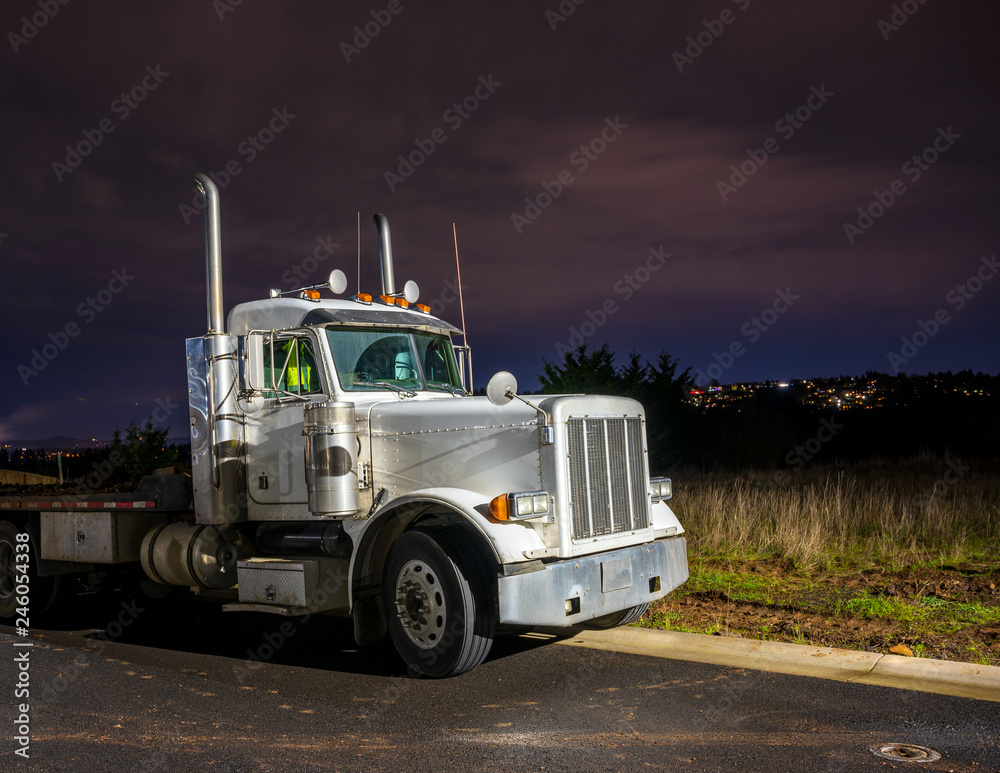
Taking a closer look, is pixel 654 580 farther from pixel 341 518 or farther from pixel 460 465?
pixel 341 518

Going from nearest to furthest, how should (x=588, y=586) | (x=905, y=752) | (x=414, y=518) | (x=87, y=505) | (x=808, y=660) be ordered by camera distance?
(x=905, y=752)
(x=588, y=586)
(x=808, y=660)
(x=414, y=518)
(x=87, y=505)

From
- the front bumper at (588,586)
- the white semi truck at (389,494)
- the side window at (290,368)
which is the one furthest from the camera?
the side window at (290,368)

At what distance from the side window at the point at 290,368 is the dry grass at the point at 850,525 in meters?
5.37

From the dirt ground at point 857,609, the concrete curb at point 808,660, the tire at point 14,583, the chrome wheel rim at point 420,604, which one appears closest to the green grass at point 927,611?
the dirt ground at point 857,609

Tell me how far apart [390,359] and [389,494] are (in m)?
1.31

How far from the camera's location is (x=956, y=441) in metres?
38.7

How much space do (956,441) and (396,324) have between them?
3844 centimetres

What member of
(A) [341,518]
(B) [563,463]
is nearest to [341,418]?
(A) [341,518]

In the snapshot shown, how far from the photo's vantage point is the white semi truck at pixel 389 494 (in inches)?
220

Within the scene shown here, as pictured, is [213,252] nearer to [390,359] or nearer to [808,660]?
[390,359]

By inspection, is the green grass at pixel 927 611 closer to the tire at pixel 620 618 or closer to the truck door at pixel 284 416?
the tire at pixel 620 618

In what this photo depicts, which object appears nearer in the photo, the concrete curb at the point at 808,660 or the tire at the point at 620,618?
the concrete curb at the point at 808,660

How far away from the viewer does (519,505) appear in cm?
540

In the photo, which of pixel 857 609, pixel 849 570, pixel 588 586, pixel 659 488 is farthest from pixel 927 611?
pixel 588 586
